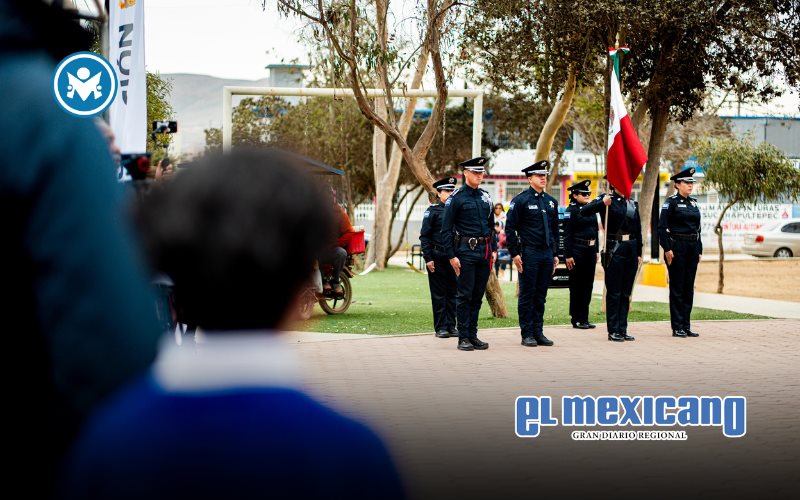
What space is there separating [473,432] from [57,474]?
5.93 meters

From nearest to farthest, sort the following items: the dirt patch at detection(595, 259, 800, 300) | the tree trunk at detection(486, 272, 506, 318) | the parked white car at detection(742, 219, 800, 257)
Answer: the tree trunk at detection(486, 272, 506, 318), the dirt patch at detection(595, 259, 800, 300), the parked white car at detection(742, 219, 800, 257)

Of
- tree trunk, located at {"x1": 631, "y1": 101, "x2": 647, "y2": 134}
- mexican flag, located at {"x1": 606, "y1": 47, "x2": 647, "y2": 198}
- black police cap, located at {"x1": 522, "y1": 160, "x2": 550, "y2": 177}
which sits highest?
tree trunk, located at {"x1": 631, "y1": 101, "x2": 647, "y2": 134}

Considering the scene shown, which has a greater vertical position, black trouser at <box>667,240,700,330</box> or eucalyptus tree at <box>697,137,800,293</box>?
eucalyptus tree at <box>697,137,800,293</box>

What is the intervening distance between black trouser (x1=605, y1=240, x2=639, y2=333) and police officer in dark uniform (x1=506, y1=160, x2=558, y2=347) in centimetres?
91

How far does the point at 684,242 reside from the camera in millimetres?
13906

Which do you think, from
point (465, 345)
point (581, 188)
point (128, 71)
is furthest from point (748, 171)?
point (128, 71)

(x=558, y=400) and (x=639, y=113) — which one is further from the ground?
(x=639, y=113)

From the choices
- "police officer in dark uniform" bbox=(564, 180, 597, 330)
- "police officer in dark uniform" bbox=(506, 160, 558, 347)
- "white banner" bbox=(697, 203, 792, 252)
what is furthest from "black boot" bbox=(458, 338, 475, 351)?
"white banner" bbox=(697, 203, 792, 252)

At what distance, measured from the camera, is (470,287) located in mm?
12305

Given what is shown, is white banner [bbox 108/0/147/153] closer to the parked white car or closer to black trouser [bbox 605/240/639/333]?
black trouser [bbox 605/240/639/333]

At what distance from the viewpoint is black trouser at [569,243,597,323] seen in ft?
49.1

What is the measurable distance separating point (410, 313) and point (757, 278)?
16457mm

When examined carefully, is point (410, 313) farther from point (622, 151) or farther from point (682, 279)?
point (682, 279)

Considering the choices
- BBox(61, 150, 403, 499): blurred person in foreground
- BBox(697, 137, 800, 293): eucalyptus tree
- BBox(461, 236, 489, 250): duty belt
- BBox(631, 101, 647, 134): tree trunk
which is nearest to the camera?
BBox(61, 150, 403, 499): blurred person in foreground
